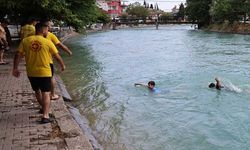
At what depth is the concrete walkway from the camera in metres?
6.90

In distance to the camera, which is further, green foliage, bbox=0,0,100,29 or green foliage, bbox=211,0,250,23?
green foliage, bbox=211,0,250,23

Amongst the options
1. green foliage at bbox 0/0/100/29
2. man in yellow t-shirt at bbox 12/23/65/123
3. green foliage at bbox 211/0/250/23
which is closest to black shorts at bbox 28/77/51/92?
man in yellow t-shirt at bbox 12/23/65/123

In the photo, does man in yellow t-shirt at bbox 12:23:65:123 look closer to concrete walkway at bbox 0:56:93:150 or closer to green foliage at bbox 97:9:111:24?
concrete walkway at bbox 0:56:93:150

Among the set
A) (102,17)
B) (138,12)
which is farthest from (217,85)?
(138,12)

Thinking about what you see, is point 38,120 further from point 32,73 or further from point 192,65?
point 192,65

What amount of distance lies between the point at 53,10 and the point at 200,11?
79.3 metres

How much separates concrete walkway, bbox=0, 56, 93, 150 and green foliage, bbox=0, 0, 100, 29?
1298cm

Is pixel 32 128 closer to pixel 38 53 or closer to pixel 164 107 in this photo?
pixel 38 53

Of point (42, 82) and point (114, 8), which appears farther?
point (114, 8)

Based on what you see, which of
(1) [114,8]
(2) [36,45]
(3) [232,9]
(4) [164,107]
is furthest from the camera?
(1) [114,8]

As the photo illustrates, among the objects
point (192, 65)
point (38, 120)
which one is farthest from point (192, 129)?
point (192, 65)

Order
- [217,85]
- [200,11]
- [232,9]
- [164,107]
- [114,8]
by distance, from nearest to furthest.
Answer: [164,107] < [217,85] < [232,9] < [200,11] < [114,8]

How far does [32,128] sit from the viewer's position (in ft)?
25.5

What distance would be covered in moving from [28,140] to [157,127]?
3.98 meters
